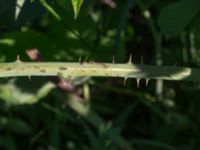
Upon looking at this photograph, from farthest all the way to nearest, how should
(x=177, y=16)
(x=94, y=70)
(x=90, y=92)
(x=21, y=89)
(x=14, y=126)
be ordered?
(x=90, y=92) → (x=14, y=126) → (x=21, y=89) → (x=177, y=16) → (x=94, y=70)

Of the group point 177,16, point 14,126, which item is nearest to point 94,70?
point 177,16

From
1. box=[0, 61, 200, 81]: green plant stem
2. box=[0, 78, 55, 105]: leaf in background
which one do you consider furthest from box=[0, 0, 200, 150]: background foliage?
box=[0, 61, 200, 81]: green plant stem

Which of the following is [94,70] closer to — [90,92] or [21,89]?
[21,89]

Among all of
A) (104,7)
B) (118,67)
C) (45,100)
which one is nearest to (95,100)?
(45,100)

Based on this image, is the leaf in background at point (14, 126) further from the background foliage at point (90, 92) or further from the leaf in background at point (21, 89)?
the leaf in background at point (21, 89)

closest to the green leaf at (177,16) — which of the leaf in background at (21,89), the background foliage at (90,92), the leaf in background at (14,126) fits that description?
the background foliage at (90,92)

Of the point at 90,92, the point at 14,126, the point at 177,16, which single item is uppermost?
the point at 177,16
